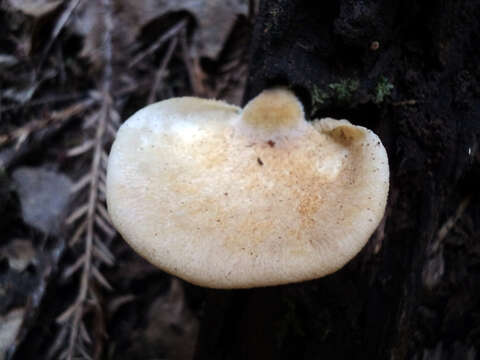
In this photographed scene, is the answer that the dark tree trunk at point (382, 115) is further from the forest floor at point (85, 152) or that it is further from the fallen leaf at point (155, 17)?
the fallen leaf at point (155, 17)

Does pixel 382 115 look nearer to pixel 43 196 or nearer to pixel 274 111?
pixel 274 111

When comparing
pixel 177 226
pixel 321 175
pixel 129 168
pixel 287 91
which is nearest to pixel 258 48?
pixel 287 91

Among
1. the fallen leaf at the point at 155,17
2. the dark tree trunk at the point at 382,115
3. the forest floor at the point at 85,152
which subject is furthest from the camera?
the fallen leaf at the point at 155,17

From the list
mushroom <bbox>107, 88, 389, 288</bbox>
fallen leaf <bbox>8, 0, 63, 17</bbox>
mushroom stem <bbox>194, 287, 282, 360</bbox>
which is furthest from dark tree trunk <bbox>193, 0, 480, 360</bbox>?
fallen leaf <bbox>8, 0, 63, 17</bbox>

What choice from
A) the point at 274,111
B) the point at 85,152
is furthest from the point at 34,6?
the point at 274,111

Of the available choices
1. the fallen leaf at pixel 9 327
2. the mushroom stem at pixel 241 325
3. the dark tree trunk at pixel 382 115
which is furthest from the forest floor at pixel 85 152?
the dark tree trunk at pixel 382 115

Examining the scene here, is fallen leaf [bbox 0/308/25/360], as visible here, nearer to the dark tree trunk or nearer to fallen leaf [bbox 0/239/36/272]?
fallen leaf [bbox 0/239/36/272]

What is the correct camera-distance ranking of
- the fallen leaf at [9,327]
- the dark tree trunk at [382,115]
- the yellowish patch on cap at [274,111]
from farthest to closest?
the fallen leaf at [9,327] < the yellowish patch on cap at [274,111] < the dark tree trunk at [382,115]
